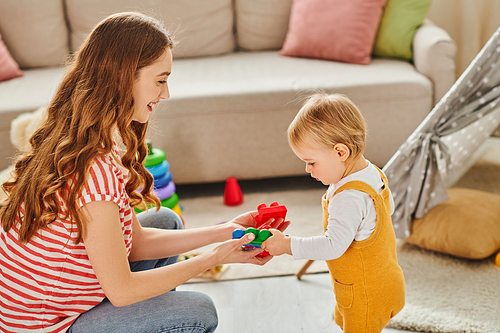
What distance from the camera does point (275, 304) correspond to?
1602 millimetres

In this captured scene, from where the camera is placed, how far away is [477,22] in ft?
9.55

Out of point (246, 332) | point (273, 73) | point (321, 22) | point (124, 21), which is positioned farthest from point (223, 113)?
point (124, 21)

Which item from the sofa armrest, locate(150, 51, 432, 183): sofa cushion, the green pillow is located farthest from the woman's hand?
the green pillow

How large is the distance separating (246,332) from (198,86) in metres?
1.23

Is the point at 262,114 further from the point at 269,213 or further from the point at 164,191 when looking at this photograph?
the point at 269,213

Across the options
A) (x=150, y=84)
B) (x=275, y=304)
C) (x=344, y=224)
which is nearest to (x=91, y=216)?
(x=150, y=84)

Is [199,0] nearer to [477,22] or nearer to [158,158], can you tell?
[158,158]

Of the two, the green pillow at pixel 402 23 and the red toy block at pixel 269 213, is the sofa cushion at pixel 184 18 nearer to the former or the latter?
the green pillow at pixel 402 23

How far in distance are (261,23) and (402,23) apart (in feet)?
2.55

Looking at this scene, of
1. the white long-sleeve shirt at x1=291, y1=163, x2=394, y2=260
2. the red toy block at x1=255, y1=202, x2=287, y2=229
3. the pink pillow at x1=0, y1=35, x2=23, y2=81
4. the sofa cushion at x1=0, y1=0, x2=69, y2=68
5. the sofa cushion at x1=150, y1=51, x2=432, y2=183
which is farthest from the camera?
the sofa cushion at x1=0, y1=0, x2=69, y2=68

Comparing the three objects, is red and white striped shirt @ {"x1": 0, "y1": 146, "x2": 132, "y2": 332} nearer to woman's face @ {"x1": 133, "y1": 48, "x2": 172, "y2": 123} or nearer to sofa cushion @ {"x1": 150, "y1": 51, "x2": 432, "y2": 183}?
woman's face @ {"x1": 133, "y1": 48, "x2": 172, "y2": 123}

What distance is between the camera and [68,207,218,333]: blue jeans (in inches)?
41.6

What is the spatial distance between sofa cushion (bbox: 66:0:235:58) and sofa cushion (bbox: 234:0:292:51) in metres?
0.06

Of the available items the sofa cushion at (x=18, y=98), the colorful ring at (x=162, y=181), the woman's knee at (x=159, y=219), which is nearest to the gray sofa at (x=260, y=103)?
the sofa cushion at (x=18, y=98)
